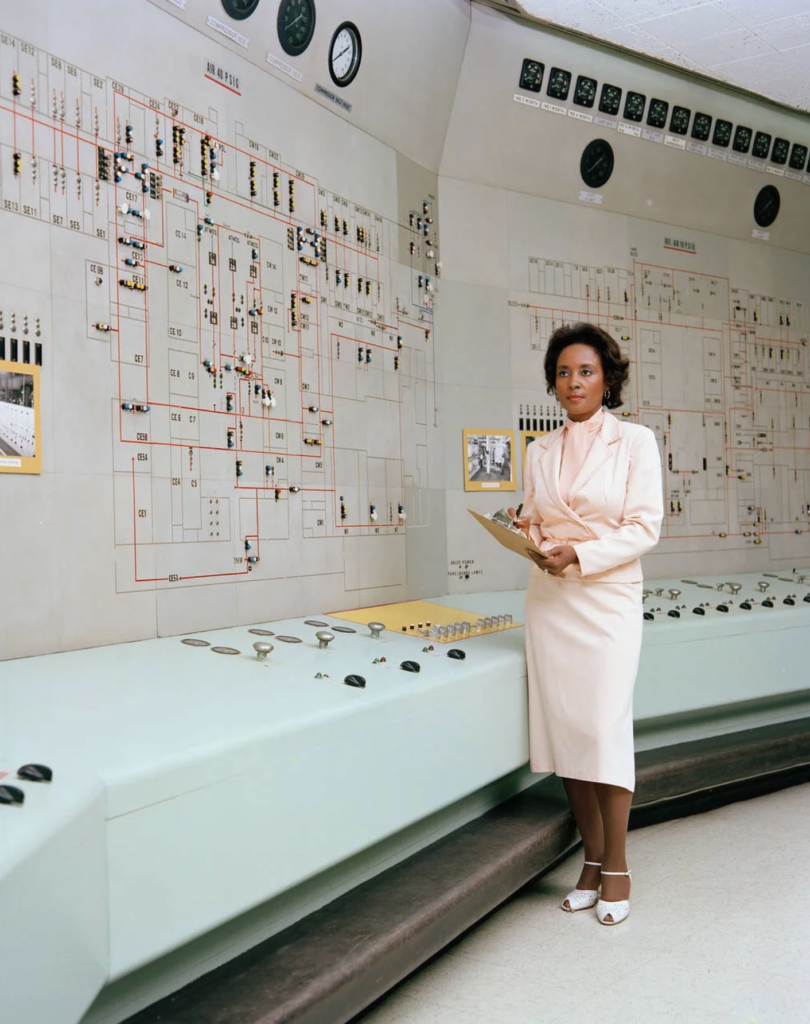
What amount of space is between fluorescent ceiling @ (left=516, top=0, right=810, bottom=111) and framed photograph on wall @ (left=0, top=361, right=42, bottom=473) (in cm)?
224

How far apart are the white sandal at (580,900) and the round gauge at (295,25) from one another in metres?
2.60

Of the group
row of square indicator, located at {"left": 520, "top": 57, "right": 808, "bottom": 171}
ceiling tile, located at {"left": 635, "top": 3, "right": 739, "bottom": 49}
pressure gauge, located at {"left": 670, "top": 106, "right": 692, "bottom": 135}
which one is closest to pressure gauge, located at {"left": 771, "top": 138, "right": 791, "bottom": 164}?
row of square indicator, located at {"left": 520, "top": 57, "right": 808, "bottom": 171}

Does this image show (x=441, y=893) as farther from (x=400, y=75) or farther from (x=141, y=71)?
(x=400, y=75)

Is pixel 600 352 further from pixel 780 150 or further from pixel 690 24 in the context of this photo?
pixel 780 150

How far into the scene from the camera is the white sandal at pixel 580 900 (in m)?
2.46

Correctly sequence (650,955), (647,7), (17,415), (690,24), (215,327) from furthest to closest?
1. (690,24)
2. (647,7)
3. (215,327)
4. (650,955)
5. (17,415)

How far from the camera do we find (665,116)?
12.8ft

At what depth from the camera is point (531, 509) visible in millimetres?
2605

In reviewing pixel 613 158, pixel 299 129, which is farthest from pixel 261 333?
pixel 613 158

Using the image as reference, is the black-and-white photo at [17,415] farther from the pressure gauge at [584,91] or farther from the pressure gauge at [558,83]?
the pressure gauge at [584,91]

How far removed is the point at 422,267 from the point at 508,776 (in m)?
1.89

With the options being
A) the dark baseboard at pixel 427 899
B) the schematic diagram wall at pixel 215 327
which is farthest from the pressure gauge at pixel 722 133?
the dark baseboard at pixel 427 899

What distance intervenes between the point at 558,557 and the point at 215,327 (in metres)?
1.15

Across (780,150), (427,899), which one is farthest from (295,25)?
(780,150)
